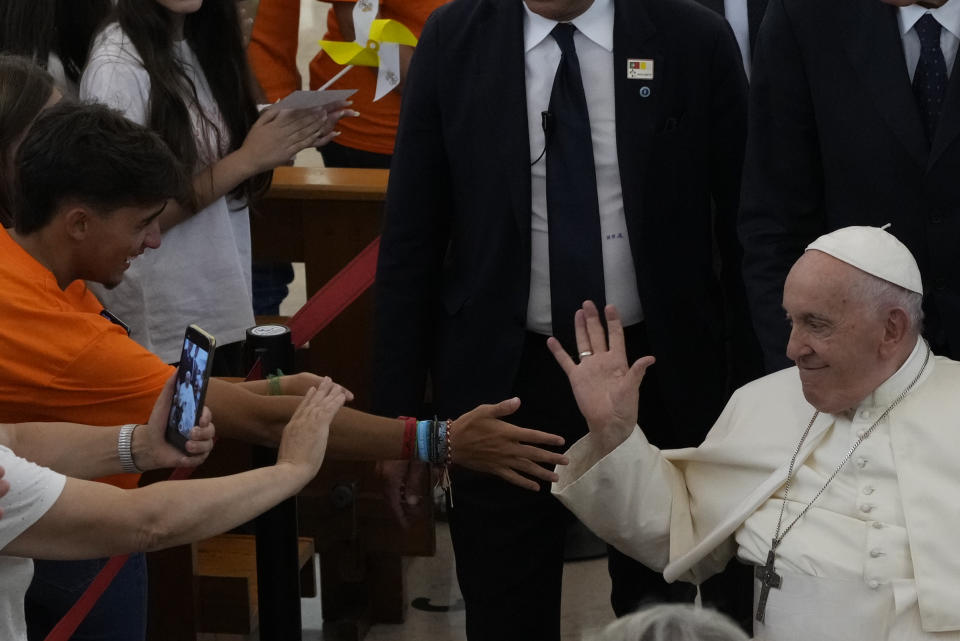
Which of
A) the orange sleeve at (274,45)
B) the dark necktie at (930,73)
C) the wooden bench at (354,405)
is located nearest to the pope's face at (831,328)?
the dark necktie at (930,73)

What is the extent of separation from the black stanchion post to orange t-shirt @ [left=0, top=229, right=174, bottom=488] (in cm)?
49

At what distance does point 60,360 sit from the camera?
9.71ft

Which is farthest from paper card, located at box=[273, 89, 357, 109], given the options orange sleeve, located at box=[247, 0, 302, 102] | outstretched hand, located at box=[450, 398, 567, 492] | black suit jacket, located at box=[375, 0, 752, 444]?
orange sleeve, located at box=[247, 0, 302, 102]

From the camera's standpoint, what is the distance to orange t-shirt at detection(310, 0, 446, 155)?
5.36 meters

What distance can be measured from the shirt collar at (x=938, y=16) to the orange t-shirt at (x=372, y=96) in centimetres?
245

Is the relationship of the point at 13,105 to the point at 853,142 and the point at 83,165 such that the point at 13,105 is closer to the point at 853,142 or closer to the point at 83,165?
the point at 83,165

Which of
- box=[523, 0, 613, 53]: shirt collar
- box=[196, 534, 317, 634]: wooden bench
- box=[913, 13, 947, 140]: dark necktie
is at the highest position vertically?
box=[523, 0, 613, 53]: shirt collar

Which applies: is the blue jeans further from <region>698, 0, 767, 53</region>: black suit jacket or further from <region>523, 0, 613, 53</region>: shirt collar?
<region>698, 0, 767, 53</region>: black suit jacket

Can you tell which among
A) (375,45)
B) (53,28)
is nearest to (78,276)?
(53,28)

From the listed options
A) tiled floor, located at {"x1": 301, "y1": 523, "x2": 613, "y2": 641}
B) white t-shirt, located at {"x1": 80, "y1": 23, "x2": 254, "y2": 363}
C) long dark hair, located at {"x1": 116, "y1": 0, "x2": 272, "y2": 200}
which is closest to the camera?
long dark hair, located at {"x1": 116, "y1": 0, "x2": 272, "y2": 200}

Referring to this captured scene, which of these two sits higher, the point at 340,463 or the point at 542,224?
the point at 542,224

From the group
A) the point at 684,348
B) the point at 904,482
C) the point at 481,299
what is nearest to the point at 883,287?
the point at 904,482

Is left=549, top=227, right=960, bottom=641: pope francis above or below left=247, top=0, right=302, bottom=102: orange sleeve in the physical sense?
below

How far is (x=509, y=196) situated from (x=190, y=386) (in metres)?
0.93
